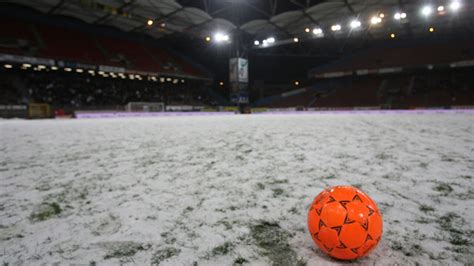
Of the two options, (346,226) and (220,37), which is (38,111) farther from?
(346,226)

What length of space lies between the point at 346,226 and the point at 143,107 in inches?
1050

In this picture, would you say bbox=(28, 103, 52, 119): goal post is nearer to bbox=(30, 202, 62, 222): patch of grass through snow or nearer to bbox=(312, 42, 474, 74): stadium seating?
bbox=(30, 202, 62, 222): patch of grass through snow

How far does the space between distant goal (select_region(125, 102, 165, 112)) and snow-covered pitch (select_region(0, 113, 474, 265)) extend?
70.1 ft

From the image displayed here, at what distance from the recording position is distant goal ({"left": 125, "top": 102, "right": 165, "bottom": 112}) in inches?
962

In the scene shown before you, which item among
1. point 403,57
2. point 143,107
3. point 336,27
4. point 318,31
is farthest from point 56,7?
point 403,57

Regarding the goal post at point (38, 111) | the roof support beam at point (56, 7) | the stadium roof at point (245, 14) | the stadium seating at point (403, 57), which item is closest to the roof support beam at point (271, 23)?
the stadium roof at point (245, 14)

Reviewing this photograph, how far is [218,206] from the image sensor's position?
2.18 meters

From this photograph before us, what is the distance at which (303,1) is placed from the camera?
2017cm

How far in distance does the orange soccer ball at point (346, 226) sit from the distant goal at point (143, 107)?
2515 cm

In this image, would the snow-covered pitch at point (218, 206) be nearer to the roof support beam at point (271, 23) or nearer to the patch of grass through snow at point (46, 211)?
the patch of grass through snow at point (46, 211)

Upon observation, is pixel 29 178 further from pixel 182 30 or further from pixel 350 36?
pixel 350 36

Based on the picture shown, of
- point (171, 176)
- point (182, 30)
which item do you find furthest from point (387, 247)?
point (182, 30)

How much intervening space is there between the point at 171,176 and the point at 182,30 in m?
26.9

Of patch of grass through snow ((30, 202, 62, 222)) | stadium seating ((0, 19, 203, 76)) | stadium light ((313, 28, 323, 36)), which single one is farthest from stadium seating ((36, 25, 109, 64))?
patch of grass through snow ((30, 202, 62, 222))
